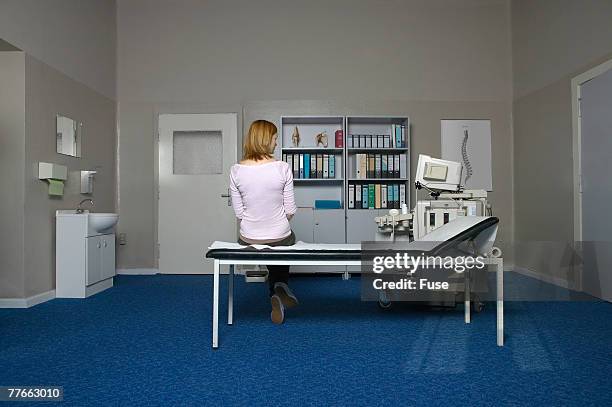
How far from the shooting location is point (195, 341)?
8.45 feet

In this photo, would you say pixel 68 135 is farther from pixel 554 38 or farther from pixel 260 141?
pixel 554 38

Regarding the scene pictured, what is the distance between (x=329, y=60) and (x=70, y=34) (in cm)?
278

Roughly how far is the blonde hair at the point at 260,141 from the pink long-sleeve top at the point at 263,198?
7 cm

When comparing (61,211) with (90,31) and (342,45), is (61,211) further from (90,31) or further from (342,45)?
(342,45)

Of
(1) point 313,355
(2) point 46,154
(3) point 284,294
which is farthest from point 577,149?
(2) point 46,154

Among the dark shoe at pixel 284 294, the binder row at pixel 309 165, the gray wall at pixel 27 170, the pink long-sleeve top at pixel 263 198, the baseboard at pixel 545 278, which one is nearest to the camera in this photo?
the pink long-sleeve top at pixel 263 198

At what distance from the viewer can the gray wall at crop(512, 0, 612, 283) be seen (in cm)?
409

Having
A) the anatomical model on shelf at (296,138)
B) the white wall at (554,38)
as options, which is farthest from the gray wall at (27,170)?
the white wall at (554,38)

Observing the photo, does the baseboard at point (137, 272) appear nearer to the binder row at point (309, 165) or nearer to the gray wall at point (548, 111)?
the binder row at point (309, 165)

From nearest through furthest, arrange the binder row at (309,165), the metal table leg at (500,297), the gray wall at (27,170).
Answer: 1. the metal table leg at (500,297)
2. the gray wall at (27,170)
3. the binder row at (309,165)

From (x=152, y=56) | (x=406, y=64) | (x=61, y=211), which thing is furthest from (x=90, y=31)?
(x=406, y=64)

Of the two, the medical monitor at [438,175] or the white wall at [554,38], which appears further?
the white wall at [554,38]

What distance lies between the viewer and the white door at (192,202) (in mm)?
5332

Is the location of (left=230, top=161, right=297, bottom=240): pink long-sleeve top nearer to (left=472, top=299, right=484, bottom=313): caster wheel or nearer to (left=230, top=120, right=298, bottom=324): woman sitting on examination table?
(left=230, top=120, right=298, bottom=324): woman sitting on examination table
